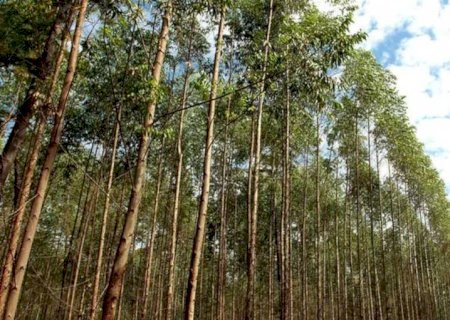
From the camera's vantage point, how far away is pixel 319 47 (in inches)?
218

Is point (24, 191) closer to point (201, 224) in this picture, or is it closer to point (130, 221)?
point (130, 221)

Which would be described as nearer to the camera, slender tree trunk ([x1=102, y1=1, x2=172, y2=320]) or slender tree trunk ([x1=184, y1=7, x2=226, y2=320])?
slender tree trunk ([x1=102, y1=1, x2=172, y2=320])

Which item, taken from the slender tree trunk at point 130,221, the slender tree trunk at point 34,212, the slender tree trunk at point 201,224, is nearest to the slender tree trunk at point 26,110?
the slender tree trunk at point 34,212

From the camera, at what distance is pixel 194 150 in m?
16.0

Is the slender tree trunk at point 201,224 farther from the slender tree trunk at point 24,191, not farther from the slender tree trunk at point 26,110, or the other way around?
the slender tree trunk at point 26,110

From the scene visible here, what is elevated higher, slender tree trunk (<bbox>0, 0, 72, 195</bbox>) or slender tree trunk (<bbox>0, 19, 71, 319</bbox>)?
slender tree trunk (<bbox>0, 0, 72, 195</bbox>)

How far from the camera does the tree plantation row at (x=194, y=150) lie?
172 inches

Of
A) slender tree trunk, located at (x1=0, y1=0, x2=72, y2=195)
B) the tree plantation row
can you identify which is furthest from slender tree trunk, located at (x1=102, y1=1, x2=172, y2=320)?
slender tree trunk, located at (x1=0, y1=0, x2=72, y2=195)

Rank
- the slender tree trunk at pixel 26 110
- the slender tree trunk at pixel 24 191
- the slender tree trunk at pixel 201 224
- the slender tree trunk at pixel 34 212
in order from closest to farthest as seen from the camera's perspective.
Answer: the slender tree trunk at pixel 34 212 < the slender tree trunk at pixel 24 191 < the slender tree trunk at pixel 201 224 < the slender tree trunk at pixel 26 110

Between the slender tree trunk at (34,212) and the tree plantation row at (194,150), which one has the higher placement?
the tree plantation row at (194,150)

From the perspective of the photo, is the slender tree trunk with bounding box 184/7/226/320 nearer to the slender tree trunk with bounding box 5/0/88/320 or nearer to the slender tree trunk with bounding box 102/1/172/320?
the slender tree trunk with bounding box 102/1/172/320

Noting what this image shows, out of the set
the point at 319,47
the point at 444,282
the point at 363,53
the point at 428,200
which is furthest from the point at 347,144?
the point at 444,282

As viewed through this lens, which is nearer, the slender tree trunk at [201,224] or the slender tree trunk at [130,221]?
the slender tree trunk at [130,221]

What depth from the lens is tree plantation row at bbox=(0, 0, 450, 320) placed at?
4375 millimetres
